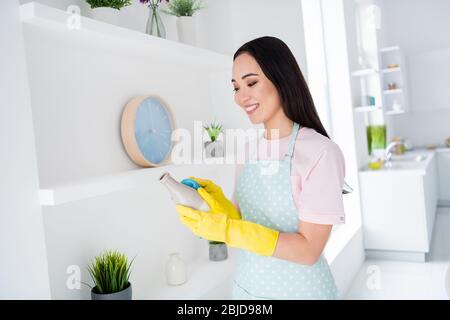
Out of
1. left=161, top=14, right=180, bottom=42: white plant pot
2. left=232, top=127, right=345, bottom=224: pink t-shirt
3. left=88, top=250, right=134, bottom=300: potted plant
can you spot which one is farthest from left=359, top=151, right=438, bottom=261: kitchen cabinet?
left=88, top=250, right=134, bottom=300: potted plant

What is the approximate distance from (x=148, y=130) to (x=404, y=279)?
2.26m

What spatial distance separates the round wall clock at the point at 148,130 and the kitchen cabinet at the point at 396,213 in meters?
2.22

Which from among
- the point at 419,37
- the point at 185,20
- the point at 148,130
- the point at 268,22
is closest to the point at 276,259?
the point at 148,130

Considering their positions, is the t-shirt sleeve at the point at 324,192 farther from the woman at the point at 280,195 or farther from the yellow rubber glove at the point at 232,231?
the yellow rubber glove at the point at 232,231

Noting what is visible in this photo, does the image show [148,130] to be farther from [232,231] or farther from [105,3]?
[232,231]

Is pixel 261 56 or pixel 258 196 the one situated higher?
pixel 261 56

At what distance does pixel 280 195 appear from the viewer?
1.11 meters

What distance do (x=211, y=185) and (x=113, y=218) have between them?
1.55ft

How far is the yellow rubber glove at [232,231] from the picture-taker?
3.24 ft

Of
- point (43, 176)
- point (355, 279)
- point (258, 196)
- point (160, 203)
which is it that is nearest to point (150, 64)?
point (160, 203)

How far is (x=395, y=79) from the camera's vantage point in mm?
4902

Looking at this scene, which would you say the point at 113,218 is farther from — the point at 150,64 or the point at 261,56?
the point at 261,56
